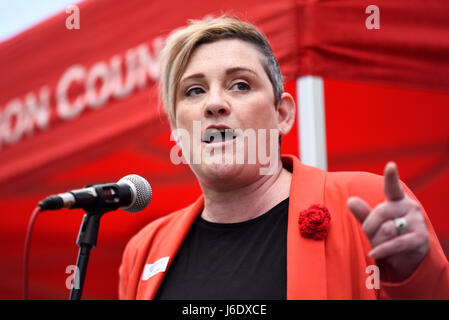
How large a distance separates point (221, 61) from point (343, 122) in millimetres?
1460

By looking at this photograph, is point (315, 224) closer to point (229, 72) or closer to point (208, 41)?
point (229, 72)

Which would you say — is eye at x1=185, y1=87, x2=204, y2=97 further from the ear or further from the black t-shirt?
the black t-shirt

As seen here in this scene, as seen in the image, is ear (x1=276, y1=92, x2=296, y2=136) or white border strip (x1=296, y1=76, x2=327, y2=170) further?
white border strip (x1=296, y1=76, x2=327, y2=170)

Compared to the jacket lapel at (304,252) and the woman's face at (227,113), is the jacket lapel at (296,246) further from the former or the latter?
the woman's face at (227,113)

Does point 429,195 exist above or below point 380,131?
below

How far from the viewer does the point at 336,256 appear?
51.7 inches

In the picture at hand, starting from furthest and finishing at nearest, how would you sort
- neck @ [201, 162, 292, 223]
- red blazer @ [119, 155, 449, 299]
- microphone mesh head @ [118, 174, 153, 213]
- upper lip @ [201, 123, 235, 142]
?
neck @ [201, 162, 292, 223], upper lip @ [201, 123, 235, 142], microphone mesh head @ [118, 174, 153, 213], red blazer @ [119, 155, 449, 299]

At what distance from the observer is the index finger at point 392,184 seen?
98 centimetres

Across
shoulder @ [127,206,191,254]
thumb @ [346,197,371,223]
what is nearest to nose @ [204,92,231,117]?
shoulder @ [127,206,191,254]

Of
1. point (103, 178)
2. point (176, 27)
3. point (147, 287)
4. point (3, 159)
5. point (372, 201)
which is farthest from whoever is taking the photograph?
point (103, 178)

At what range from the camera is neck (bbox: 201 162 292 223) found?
5.33 ft
